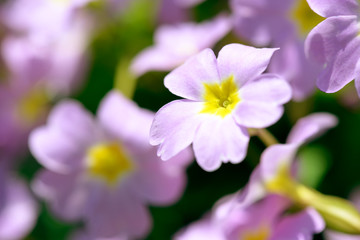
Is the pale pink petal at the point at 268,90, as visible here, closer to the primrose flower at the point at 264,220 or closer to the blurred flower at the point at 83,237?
the primrose flower at the point at 264,220

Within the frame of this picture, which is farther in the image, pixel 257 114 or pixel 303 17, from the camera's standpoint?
pixel 303 17

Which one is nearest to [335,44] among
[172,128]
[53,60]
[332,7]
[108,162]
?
[332,7]

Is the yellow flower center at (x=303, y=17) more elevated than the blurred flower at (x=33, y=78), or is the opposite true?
the yellow flower center at (x=303, y=17)

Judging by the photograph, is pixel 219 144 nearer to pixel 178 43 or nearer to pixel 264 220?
pixel 264 220

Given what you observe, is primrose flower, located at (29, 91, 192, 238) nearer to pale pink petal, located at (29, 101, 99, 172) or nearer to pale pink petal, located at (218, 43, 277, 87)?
pale pink petal, located at (29, 101, 99, 172)

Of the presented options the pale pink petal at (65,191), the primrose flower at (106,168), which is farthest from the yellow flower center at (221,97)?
the pale pink petal at (65,191)
